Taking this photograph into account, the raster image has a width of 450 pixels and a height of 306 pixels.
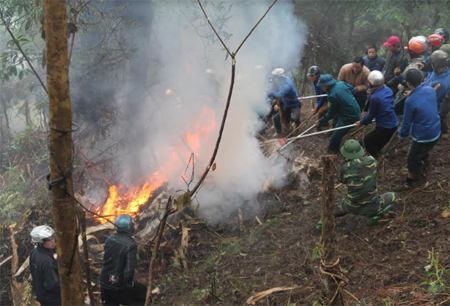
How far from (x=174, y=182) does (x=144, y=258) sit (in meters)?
2.43

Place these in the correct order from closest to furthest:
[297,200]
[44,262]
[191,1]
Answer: [44,262] < [297,200] < [191,1]

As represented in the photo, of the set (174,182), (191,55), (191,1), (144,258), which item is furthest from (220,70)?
(144,258)

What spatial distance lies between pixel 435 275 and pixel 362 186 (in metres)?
1.57

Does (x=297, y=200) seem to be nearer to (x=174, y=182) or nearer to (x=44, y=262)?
(x=174, y=182)

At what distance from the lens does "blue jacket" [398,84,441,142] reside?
19.8ft

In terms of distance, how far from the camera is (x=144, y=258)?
289 inches

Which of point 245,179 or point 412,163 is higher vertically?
point 245,179

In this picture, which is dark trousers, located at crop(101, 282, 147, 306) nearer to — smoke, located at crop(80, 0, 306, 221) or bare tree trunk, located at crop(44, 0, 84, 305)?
bare tree trunk, located at crop(44, 0, 84, 305)

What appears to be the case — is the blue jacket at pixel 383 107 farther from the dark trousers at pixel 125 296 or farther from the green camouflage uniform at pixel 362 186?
the dark trousers at pixel 125 296

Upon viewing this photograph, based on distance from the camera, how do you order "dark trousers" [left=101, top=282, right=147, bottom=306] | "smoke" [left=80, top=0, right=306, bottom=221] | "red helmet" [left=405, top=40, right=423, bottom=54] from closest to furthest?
1. "dark trousers" [left=101, top=282, right=147, bottom=306]
2. "red helmet" [left=405, top=40, right=423, bottom=54]
3. "smoke" [left=80, top=0, right=306, bottom=221]

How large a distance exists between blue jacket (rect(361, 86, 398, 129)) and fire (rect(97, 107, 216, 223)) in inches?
160

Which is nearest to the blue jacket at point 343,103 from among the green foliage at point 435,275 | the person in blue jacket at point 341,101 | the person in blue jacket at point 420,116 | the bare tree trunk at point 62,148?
the person in blue jacket at point 341,101

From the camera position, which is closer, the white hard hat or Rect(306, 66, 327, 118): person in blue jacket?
Rect(306, 66, 327, 118): person in blue jacket

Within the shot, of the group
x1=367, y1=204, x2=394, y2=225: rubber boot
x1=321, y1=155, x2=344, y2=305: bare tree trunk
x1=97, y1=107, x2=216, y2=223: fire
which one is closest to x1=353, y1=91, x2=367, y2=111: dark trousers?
x1=367, y1=204, x2=394, y2=225: rubber boot
